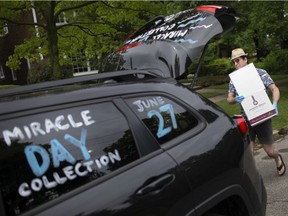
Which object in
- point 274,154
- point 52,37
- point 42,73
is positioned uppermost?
point 52,37

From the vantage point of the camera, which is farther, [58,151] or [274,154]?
[274,154]

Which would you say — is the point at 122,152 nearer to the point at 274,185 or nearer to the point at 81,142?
the point at 81,142

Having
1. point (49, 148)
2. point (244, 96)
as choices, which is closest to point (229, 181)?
point (49, 148)

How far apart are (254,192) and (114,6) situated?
1091 centimetres

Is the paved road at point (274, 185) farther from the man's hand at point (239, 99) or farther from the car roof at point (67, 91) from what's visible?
the car roof at point (67, 91)

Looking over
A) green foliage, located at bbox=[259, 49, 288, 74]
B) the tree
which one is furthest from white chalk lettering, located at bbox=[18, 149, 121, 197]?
green foliage, located at bbox=[259, 49, 288, 74]

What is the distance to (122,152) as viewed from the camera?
2.28 m

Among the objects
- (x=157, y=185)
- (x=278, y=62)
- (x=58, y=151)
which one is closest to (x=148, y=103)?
(x=157, y=185)

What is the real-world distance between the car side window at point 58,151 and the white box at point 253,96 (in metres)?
3.05

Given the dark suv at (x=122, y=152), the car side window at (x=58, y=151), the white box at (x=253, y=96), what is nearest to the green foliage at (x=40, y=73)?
the white box at (x=253, y=96)

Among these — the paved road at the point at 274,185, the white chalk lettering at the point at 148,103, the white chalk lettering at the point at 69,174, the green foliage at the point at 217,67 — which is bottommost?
the paved road at the point at 274,185

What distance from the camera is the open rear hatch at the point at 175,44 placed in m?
3.95

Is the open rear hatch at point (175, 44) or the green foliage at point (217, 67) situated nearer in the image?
the open rear hatch at point (175, 44)

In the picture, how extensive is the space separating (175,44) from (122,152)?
2016 millimetres
